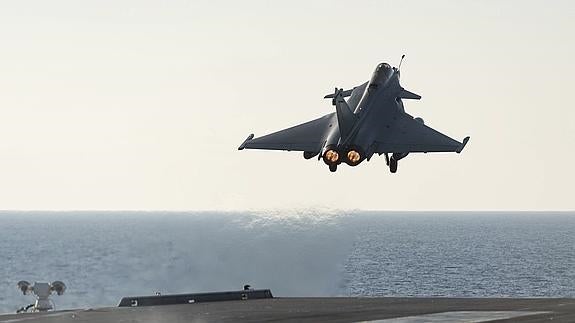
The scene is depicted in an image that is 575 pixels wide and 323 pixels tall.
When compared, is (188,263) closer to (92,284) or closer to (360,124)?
(92,284)

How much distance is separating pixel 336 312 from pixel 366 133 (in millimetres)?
8969

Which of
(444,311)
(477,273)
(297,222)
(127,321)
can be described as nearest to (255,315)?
(127,321)

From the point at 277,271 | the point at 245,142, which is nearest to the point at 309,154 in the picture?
the point at 245,142

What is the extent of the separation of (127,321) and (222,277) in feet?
223

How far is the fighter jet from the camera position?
2012 inches

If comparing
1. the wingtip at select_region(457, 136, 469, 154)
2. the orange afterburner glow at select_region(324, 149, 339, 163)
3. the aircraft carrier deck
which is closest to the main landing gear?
the wingtip at select_region(457, 136, 469, 154)

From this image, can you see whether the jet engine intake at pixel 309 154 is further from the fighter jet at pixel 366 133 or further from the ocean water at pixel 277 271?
the ocean water at pixel 277 271

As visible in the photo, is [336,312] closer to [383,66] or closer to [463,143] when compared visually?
[463,143]

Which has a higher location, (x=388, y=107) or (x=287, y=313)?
(x=388, y=107)

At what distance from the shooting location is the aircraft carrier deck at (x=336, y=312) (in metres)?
49.7

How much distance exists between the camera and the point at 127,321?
49.2 meters

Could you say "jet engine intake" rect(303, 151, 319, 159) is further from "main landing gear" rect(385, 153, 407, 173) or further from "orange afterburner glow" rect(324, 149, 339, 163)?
"orange afterburner glow" rect(324, 149, 339, 163)

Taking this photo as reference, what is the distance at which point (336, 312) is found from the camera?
175 ft

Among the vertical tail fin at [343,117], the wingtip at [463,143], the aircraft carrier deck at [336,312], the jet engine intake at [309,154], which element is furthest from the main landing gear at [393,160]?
the aircraft carrier deck at [336,312]
